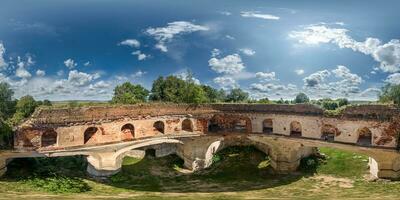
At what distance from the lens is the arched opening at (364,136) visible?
2082cm

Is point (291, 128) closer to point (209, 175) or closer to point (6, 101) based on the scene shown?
point (209, 175)

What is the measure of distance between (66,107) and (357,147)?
48.9 ft

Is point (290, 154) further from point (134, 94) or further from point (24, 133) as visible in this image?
point (134, 94)

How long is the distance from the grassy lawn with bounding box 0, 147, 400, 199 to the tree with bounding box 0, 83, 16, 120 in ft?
91.8

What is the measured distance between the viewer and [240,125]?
25.7m

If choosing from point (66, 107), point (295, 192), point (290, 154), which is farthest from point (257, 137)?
point (66, 107)

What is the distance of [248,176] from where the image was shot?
23.2 m

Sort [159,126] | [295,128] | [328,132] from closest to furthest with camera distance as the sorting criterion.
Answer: [328,132], [295,128], [159,126]

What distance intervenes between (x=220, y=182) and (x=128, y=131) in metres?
5.94

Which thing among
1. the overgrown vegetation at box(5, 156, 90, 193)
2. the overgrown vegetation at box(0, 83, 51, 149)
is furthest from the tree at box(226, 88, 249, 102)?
the overgrown vegetation at box(5, 156, 90, 193)

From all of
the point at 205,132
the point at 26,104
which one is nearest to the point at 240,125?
the point at 205,132

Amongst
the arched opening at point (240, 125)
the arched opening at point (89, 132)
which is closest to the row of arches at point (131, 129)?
the arched opening at point (89, 132)

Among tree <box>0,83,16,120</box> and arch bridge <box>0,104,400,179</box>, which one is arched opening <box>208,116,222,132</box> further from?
tree <box>0,83,16,120</box>

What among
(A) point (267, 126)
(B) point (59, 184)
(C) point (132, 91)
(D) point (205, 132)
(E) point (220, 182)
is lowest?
(E) point (220, 182)
